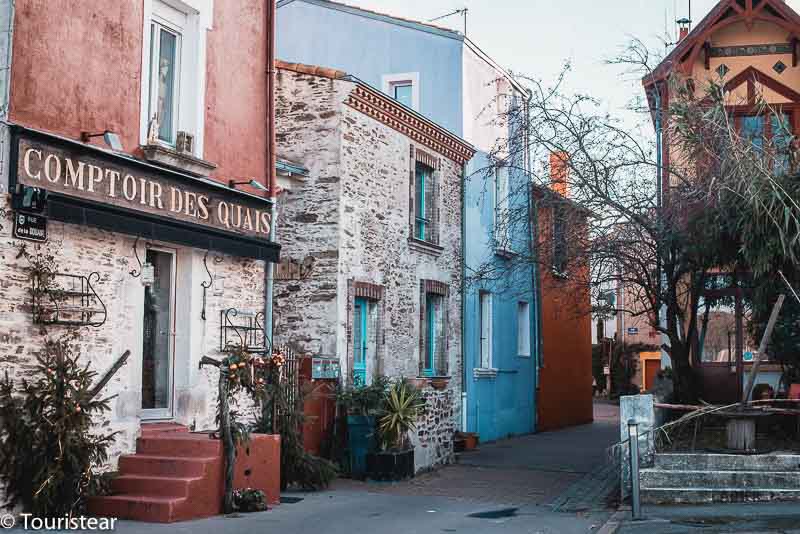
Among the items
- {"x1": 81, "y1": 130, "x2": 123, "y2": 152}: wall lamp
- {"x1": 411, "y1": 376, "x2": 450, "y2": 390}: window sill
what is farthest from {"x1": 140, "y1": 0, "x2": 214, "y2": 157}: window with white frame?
{"x1": 411, "y1": 376, "x2": 450, "y2": 390}: window sill

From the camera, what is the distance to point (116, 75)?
1080cm

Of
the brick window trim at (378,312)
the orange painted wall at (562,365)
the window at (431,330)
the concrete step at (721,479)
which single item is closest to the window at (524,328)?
the orange painted wall at (562,365)

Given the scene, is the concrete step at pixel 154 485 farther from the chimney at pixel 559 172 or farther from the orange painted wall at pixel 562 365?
the orange painted wall at pixel 562 365

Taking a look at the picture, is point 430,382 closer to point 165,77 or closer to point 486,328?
point 486,328

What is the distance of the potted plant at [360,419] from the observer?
14234 mm

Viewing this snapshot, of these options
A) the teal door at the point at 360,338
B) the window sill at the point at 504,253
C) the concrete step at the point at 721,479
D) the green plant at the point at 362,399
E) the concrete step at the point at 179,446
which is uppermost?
the window sill at the point at 504,253

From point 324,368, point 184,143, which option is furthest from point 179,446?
point 324,368

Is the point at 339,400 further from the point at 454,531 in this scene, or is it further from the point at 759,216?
the point at 759,216

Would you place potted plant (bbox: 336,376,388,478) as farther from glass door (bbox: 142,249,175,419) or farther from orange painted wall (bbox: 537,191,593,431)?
orange painted wall (bbox: 537,191,593,431)

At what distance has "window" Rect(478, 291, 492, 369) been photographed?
22281mm

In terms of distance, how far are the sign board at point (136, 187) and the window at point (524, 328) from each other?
12.7 metres

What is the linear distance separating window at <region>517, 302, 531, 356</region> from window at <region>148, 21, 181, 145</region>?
14.4 m

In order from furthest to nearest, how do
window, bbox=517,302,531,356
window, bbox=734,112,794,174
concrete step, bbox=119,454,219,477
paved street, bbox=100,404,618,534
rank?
1. window, bbox=517,302,531,356
2. window, bbox=734,112,794,174
3. concrete step, bbox=119,454,219,477
4. paved street, bbox=100,404,618,534

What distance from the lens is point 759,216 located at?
1312cm
